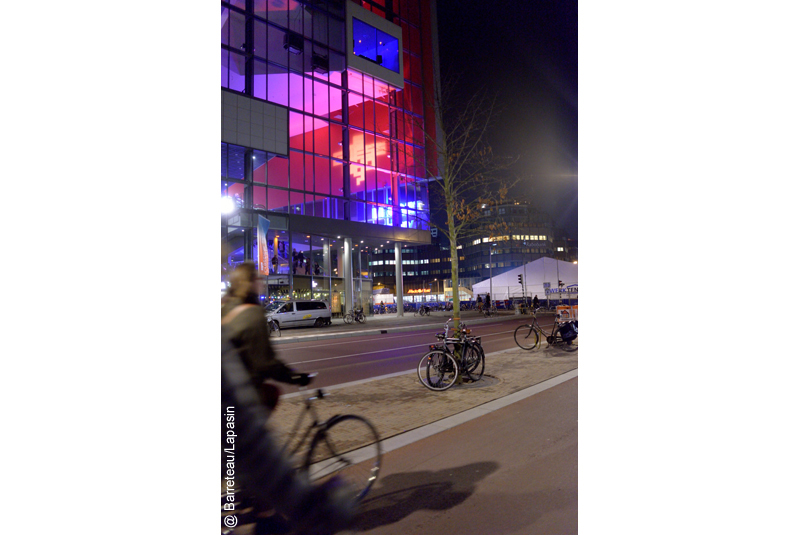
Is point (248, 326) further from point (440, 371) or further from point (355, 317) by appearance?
point (355, 317)

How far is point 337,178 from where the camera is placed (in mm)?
23391

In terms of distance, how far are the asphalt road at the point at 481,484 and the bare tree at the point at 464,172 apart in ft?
7.86

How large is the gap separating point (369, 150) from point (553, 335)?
62.3 ft

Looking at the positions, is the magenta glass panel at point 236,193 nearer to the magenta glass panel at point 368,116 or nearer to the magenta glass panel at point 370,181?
the magenta glass panel at point 370,181

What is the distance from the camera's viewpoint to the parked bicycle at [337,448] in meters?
2.23

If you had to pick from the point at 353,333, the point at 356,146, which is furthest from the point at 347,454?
the point at 356,146

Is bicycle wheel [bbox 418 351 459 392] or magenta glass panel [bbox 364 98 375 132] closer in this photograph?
bicycle wheel [bbox 418 351 459 392]

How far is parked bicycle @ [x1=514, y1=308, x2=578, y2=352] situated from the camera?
9.05 m

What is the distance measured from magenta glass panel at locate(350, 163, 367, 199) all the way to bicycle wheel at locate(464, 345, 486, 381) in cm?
1938

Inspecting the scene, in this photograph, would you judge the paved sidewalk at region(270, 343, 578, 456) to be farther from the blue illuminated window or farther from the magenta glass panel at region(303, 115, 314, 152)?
the blue illuminated window
